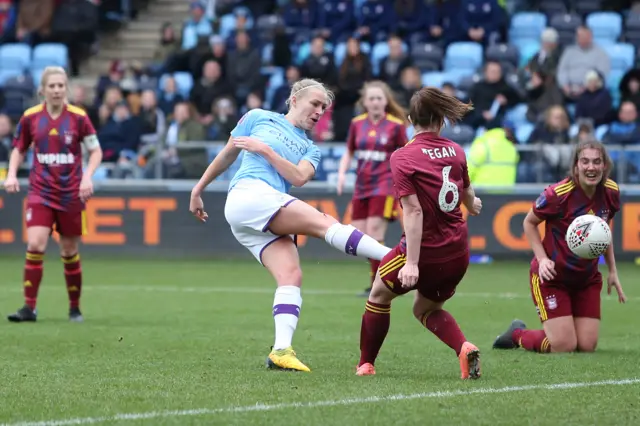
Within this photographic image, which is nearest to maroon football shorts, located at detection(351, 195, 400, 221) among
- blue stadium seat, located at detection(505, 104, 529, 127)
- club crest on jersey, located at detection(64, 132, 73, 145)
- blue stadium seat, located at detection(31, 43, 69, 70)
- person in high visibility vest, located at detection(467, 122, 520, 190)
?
club crest on jersey, located at detection(64, 132, 73, 145)

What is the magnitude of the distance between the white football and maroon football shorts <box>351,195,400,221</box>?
4975mm

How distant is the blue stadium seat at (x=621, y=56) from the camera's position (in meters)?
22.0

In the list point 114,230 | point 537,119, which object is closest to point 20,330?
point 114,230

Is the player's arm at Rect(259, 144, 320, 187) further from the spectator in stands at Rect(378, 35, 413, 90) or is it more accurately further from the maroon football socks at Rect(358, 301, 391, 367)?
the spectator in stands at Rect(378, 35, 413, 90)

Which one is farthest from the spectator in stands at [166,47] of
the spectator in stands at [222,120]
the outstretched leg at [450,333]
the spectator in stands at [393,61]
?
the outstretched leg at [450,333]

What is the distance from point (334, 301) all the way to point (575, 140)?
6564 millimetres

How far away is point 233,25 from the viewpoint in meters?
25.6

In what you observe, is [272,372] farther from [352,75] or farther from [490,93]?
[352,75]

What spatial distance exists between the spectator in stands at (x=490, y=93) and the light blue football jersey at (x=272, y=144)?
41.6 feet

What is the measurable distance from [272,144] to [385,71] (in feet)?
46.7

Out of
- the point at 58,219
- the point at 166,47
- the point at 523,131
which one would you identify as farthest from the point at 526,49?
the point at 58,219

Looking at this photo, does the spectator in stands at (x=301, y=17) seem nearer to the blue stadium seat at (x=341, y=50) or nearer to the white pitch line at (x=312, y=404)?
the blue stadium seat at (x=341, y=50)

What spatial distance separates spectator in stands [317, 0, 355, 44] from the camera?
2414cm

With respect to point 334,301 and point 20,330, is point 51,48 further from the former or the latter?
point 20,330
